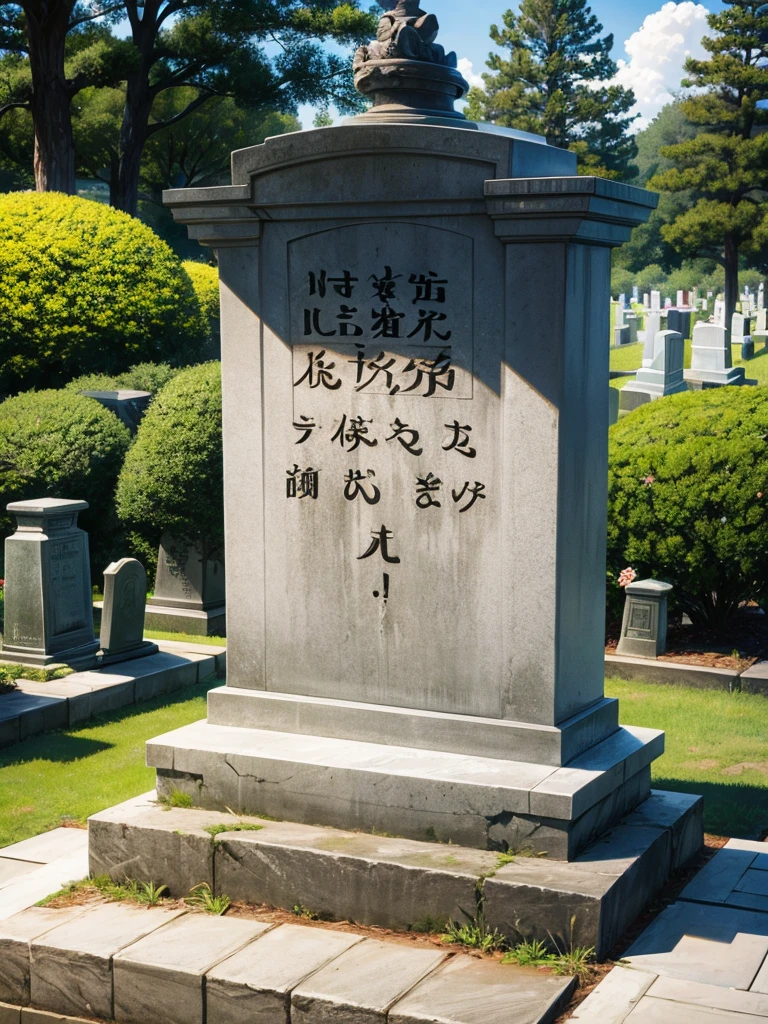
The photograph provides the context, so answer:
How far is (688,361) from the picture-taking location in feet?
92.5

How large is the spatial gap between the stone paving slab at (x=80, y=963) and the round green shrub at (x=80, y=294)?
11.0m

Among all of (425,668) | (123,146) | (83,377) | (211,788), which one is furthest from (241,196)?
(123,146)

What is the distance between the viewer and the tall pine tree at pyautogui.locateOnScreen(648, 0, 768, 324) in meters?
34.2

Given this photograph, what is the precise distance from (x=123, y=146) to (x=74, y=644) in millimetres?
16287

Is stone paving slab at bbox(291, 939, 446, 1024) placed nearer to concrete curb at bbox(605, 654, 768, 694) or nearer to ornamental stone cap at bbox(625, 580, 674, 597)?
concrete curb at bbox(605, 654, 768, 694)

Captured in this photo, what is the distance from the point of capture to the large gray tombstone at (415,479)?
4.37m

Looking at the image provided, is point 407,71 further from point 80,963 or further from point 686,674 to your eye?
point 686,674

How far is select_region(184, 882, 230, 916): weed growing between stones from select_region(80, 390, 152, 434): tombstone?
28.0 ft

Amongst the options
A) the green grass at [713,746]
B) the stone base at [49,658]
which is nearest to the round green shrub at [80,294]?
the stone base at [49,658]

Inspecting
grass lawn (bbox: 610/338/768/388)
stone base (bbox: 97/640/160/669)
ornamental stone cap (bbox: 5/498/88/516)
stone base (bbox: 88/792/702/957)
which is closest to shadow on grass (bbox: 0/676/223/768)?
stone base (bbox: 97/640/160/669)

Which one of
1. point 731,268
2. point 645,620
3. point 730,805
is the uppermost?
point 731,268

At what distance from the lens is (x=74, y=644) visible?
28.9ft

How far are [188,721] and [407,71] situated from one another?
4.71 meters

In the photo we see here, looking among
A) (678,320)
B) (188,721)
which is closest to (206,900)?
(188,721)
